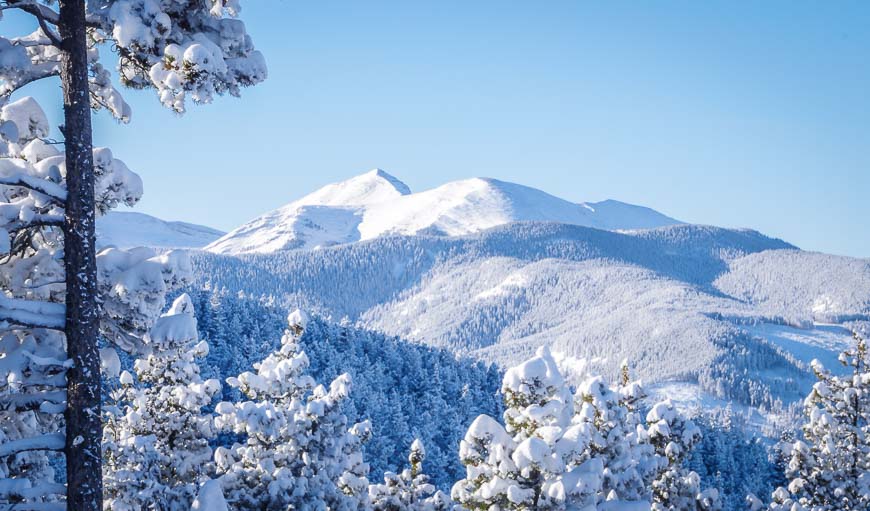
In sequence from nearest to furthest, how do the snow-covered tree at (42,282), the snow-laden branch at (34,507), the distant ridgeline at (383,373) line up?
the snow-covered tree at (42,282) < the snow-laden branch at (34,507) < the distant ridgeline at (383,373)

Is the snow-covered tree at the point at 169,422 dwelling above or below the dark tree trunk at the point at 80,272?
below

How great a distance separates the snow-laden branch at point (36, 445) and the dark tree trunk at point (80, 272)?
10 cm

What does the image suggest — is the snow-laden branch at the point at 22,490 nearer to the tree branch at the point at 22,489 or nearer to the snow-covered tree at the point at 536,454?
the tree branch at the point at 22,489

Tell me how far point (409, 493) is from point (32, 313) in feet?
49.7

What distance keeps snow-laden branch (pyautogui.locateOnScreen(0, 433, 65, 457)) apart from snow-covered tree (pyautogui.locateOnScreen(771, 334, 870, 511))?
19575 mm

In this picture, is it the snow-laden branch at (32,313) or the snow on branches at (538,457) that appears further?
the snow on branches at (538,457)

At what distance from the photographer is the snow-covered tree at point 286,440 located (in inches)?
605

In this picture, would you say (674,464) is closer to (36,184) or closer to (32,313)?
(32,313)

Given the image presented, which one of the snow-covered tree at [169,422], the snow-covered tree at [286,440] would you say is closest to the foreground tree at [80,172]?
the snow-covered tree at [169,422]

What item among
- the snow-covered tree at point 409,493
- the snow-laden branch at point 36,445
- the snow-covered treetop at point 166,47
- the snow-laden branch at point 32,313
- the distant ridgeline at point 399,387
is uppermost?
the snow-covered treetop at point 166,47

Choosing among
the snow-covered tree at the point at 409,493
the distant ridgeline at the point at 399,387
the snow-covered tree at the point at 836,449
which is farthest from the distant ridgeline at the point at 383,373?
the snow-covered tree at the point at 836,449

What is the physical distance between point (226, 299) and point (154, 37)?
11486 centimetres

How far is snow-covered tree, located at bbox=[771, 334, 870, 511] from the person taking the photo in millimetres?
20359

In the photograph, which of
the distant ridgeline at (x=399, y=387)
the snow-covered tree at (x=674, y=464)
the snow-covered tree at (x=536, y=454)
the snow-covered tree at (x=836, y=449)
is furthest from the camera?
the distant ridgeline at (x=399, y=387)
